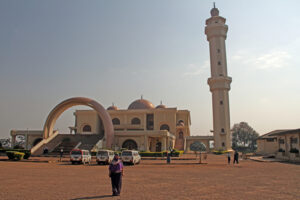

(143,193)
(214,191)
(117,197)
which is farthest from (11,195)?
(214,191)

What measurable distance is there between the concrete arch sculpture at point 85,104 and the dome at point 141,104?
→ 16.8m

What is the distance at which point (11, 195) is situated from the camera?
26.8 ft

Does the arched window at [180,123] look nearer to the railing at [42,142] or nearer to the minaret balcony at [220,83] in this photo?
the minaret balcony at [220,83]

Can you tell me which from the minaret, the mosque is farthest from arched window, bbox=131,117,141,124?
the minaret

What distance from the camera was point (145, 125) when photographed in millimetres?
50031

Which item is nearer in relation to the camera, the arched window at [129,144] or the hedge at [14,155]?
the hedge at [14,155]

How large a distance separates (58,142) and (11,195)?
3352 centimetres

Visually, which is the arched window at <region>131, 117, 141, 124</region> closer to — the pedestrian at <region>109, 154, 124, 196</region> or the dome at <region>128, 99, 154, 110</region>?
the dome at <region>128, 99, 154, 110</region>

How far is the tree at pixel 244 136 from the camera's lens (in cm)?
7825

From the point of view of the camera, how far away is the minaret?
45.8 metres

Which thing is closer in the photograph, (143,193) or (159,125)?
(143,193)

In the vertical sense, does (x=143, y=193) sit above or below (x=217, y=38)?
below

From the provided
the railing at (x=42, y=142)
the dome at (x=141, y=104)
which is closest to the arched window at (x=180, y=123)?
the dome at (x=141, y=104)

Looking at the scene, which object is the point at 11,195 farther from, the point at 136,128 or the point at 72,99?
the point at 136,128
